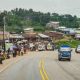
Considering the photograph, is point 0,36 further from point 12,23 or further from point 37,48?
point 12,23

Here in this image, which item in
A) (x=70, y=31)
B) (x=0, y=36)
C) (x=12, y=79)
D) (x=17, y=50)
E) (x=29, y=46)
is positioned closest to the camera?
(x=12, y=79)

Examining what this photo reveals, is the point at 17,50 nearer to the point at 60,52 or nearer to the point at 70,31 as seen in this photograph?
the point at 60,52

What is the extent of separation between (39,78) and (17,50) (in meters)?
44.1

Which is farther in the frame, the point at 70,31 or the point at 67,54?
the point at 70,31

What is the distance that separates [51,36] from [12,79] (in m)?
126

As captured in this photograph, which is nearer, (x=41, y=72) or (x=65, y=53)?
(x=41, y=72)

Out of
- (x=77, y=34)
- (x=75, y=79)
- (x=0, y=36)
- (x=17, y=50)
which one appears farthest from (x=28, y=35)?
(x=75, y=79)

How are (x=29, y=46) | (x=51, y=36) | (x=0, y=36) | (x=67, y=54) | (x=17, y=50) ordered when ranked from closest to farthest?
(x=67, y=54) → (x=17, y=50) → (x=0, y=36) → (x=29, y=46) → (x=51, y=36)

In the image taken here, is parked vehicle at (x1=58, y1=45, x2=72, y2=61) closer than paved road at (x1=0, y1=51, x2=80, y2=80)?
No

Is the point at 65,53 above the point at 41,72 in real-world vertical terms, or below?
below

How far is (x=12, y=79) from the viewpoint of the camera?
2625 cm

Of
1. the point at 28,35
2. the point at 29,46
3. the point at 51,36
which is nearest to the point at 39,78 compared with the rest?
the point at 29,46

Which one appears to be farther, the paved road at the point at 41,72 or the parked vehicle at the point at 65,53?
the parked vehicle at the point at 65,53

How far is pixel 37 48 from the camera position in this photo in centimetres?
10131
